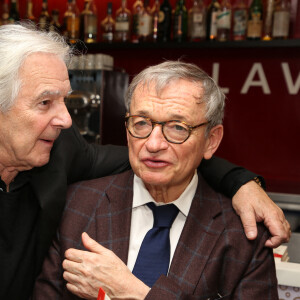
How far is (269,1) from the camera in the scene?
310 centimetres

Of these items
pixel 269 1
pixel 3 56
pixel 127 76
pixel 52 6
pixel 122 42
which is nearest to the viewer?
pixel 3 56

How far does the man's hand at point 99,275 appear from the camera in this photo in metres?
1.27

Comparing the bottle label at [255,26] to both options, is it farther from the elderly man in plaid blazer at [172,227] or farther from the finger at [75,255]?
the finger at [75,255]

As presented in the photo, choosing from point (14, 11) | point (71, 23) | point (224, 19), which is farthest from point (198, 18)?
point (14, 11)

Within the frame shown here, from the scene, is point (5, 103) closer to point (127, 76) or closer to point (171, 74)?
point (171, 74)

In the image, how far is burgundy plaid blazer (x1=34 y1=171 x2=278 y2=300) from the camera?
→ 4.47ft

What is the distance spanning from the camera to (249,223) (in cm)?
138

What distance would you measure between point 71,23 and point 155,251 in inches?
105

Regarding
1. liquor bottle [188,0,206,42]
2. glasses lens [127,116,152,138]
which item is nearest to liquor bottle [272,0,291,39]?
liquor bottle [188,0,206,42]

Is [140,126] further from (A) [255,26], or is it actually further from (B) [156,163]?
(A) [255,26]

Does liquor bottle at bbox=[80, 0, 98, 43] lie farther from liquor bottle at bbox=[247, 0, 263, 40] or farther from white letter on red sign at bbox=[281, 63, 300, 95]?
white letter on red sign at bbox=[281, 63, 300, 95]

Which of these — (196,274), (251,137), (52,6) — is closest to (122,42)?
(52,6)

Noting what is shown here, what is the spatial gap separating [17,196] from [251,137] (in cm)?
241

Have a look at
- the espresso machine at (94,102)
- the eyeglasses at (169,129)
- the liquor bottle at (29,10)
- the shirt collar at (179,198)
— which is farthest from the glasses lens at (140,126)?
the liquor bottle at (29,10)
